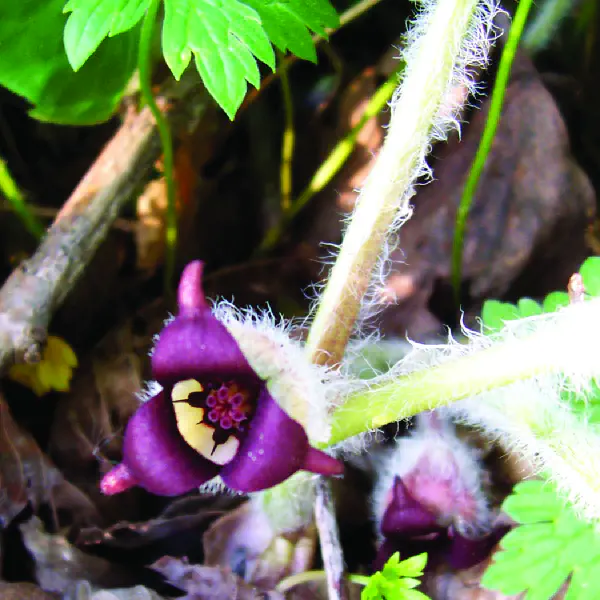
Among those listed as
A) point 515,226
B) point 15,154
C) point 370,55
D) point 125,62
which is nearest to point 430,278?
point 515,226

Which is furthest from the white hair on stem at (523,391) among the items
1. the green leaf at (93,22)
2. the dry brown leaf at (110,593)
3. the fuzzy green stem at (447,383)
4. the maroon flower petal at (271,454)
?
the green leaf at (93,22)

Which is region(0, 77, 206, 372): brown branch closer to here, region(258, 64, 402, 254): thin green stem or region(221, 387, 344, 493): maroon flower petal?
region(258, 64, 402, 254): thin green stem

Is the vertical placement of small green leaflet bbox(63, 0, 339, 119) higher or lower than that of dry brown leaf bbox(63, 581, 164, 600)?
higher

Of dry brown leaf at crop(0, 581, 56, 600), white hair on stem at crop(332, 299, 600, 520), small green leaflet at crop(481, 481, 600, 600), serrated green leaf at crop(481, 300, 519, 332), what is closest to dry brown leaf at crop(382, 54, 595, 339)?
serrated green leaf at crop(481, 300, 519, 332)

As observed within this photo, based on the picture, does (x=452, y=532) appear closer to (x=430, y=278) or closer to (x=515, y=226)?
(x=430, y=278)

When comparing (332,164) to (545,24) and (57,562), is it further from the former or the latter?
(57,562)

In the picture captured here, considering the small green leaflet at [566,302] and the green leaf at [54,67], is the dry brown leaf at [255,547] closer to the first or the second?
the small green leaflet at [566,302]
